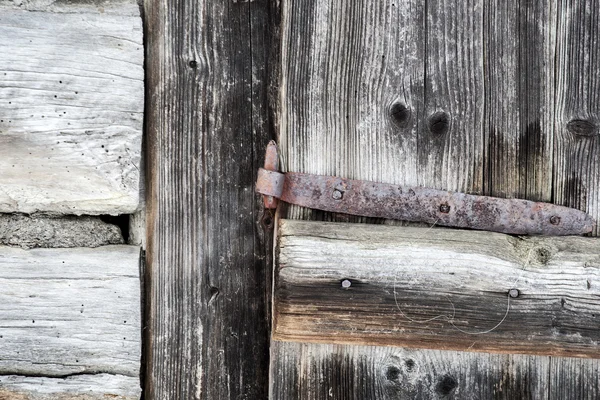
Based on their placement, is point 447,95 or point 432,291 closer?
point 432,291

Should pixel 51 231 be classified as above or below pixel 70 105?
below

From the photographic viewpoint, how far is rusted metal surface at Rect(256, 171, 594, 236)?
1.26 m

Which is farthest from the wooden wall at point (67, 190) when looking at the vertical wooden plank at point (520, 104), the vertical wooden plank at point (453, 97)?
the vertical wooden plank at point (520, 104)

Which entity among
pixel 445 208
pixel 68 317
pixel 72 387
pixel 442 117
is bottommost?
pixel 72 387

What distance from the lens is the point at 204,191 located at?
137 cm

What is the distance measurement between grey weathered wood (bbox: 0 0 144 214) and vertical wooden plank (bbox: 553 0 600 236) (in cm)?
96

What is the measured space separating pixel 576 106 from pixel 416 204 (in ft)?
1.44

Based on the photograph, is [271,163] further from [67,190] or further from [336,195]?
[67,190]

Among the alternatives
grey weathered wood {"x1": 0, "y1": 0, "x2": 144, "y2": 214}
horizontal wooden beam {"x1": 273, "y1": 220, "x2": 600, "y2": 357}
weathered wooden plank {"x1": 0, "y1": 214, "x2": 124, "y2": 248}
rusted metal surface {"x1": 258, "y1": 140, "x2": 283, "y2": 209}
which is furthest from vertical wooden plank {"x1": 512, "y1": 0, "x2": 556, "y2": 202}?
weathered wooden plank {"x1": 0, "y1": 214, "x2": 124, "y2": 248}

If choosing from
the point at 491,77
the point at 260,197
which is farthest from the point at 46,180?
the point at 491,77

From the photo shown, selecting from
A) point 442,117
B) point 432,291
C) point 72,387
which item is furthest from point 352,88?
point 72,387

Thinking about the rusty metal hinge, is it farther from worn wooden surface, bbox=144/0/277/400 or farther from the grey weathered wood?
the grey weathered wood

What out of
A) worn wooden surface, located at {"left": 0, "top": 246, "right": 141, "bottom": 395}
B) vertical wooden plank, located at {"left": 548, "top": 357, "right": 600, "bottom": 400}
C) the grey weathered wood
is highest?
the grey weathered wood

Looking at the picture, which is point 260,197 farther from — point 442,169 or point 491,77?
point 491,77
